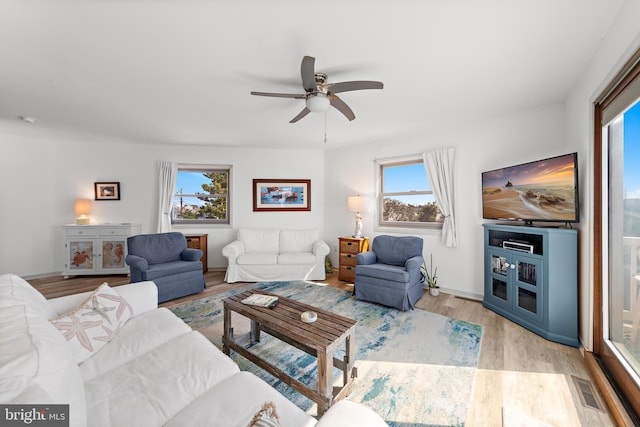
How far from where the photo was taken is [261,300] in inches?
79.2

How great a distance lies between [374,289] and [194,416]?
251cm

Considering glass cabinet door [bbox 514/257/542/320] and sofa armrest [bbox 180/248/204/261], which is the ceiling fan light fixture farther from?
sofa armrest [bbox 180/248/204/261]

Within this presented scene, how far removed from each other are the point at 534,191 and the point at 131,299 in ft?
12.6

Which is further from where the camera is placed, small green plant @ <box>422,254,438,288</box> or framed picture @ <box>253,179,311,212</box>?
framed picture @ <box>253,179,311,212</box>

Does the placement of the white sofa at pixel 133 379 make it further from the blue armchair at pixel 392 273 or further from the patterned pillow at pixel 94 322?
the blue armchair at pixel 392 273

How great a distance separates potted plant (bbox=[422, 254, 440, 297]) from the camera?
11.7ft

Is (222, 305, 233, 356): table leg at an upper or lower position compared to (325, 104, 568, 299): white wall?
lower

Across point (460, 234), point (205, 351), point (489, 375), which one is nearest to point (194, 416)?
point (205, 351)

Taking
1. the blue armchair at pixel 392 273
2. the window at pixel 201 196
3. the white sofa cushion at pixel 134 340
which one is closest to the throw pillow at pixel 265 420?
the white sofa cushion at pixel 134 340

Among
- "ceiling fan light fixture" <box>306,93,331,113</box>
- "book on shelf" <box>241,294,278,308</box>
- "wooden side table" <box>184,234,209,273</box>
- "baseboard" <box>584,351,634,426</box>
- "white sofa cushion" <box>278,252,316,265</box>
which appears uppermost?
"ceiling fan light fixture" <box>306,93,331,113</box>

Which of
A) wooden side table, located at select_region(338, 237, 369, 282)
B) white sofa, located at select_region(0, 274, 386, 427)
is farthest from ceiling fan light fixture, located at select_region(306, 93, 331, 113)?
wooden side table, located at select_region(338, 237, 369, 282)

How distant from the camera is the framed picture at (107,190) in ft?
15.2

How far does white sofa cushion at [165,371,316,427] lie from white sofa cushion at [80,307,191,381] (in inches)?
25.3

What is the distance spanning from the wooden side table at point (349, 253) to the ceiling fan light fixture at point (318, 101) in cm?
250
